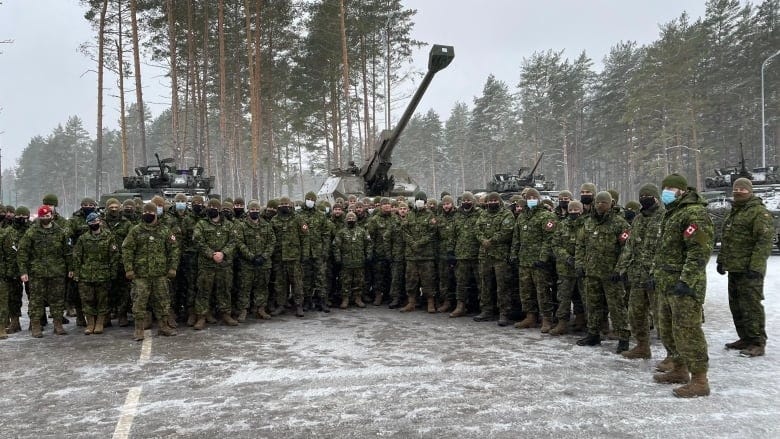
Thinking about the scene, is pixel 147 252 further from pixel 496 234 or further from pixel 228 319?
pixel 496 234

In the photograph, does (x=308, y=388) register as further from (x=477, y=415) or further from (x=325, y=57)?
(x=325, y=57)

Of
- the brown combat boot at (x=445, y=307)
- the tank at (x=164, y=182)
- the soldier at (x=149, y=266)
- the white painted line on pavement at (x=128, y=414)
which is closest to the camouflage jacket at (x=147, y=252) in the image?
the soldier at (x=149, y=266)

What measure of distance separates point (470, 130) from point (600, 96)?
1430cm

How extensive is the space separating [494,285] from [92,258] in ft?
18.9

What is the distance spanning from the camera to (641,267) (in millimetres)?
5250

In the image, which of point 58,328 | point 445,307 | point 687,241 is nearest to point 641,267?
point 687,241

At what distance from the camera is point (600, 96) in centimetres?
4362

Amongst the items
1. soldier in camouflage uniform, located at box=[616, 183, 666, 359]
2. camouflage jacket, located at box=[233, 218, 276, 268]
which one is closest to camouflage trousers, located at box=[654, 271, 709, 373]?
soldier in camouflage uniform, located at box=[616, 183, 666, 359]

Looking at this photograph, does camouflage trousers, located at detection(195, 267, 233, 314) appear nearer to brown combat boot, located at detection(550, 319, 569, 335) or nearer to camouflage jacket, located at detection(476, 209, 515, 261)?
camouflage jacket, located at detection(476, 209, 515, 261)

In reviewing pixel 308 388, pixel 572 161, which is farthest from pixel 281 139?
pixel 308 388

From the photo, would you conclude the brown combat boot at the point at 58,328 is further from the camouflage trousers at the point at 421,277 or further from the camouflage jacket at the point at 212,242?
the camouflage trousers at the point at 421,277

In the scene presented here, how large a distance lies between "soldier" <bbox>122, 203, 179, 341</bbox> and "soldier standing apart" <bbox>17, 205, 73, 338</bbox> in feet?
3.48

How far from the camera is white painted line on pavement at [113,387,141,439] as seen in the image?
368cm

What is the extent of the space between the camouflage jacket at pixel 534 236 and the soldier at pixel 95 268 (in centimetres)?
562
